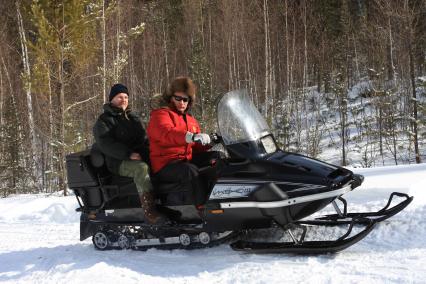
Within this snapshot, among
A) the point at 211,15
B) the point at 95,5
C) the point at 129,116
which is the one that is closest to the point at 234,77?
the point at 211,15

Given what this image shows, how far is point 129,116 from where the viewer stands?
5.21m

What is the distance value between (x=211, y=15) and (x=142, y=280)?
20.5 meters

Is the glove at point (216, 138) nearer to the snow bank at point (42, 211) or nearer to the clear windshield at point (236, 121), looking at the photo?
the clear windshield at point (236, 121)

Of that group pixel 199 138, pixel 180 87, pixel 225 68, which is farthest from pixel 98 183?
pixel 225 68

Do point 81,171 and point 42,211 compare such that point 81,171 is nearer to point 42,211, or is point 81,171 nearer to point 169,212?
Result: point 169,212

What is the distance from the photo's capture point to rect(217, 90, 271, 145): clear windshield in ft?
14.4

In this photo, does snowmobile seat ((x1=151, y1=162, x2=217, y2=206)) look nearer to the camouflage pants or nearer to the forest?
the camouflage pants

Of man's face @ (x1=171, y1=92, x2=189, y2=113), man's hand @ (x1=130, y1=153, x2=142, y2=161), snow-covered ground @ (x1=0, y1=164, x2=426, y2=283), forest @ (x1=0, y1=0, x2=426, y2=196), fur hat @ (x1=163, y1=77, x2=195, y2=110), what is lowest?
snow-covered ground @ (x1=0, y1=164, x2=426, y2=283)

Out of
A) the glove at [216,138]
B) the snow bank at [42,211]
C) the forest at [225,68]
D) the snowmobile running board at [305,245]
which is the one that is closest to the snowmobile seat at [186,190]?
the glove at [216,138]

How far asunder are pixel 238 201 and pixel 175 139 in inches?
34.0

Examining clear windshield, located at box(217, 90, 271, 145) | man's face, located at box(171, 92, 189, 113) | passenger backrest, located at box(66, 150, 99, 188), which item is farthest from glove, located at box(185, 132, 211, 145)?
→ passenger backrest, located at box(66, 150, 99, 188)

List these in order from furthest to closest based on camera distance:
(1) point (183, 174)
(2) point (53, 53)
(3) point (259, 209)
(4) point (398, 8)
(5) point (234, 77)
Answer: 1. (5) point (234, 77)
2. (4) point (398, 8)
3. (2) point (53, 53)
4. (1) point (183, 174)
5. (3) point (259, 209)

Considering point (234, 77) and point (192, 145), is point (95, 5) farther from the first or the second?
point (234, 77)

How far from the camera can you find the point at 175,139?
14.5 feet
